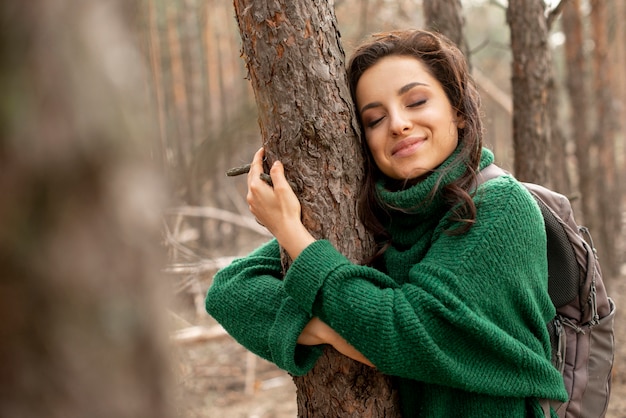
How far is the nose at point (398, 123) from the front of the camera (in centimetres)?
180

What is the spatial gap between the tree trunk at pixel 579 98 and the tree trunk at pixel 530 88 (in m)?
3.24

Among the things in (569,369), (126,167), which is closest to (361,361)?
(569,369)

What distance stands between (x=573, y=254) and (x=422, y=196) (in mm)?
505

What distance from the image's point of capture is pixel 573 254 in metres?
1.81

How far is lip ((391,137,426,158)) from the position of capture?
1829 millimetres

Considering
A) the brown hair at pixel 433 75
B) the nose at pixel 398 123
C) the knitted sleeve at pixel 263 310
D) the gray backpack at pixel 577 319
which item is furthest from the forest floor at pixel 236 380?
the nose at pixel 398 123

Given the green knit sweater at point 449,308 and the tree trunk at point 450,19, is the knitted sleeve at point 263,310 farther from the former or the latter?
the tree trunk at point 450,19

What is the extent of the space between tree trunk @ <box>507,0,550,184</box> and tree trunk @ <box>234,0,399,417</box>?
1.65 m

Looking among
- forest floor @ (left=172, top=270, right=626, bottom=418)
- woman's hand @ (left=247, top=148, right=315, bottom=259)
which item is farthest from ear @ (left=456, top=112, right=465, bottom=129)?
forest floor @ (left=172, top=270, right=626, bottom=418)

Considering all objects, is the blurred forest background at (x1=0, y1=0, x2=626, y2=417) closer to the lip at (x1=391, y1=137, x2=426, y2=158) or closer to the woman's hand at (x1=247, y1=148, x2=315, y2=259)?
the woman's hand at (x1=247, y1=148, x2=315, y2=259)

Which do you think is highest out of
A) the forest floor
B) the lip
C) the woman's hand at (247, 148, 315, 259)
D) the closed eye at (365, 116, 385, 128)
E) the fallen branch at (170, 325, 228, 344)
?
the closed eye at (365, 116, 385, 128)

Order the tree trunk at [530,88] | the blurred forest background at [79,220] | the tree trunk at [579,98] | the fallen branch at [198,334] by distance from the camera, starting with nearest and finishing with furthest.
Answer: the blurred forest background at [79,220] < the tree trunk at [530,88] < the fallen branch at [198,334] < the tree trunk at [579,98]

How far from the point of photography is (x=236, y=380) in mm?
6078

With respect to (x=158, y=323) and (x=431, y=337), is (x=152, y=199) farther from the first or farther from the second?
(x=431, y=337)
